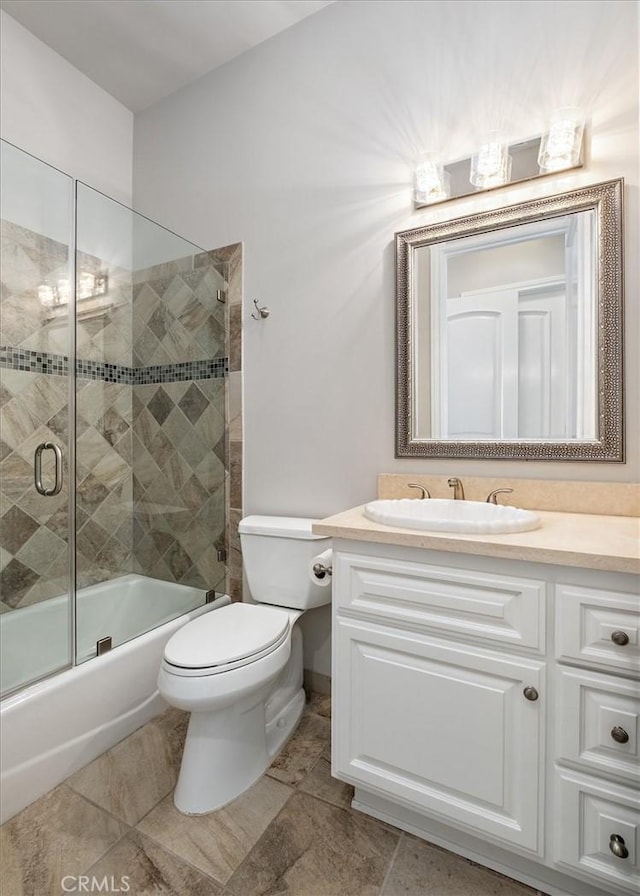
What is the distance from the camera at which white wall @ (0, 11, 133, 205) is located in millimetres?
1920

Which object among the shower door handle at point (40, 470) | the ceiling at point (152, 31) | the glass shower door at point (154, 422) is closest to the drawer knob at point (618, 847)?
the glass shower door at point (154, 422)

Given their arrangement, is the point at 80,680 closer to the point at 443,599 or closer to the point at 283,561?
the point at 283,561

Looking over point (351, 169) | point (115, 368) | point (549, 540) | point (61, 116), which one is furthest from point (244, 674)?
point (61, 116)

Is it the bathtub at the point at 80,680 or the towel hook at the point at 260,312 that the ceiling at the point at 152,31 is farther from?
the bathtub at the point at 80,680

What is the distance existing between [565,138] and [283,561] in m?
1.71

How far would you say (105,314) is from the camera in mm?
1915

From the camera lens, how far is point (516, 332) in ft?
5.01

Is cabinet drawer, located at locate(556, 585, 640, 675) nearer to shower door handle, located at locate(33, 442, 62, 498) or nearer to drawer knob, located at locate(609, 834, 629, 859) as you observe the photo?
drawer knob, located at locate(609, 834, 629, 859)

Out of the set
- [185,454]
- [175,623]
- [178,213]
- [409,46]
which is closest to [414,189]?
[409,46]

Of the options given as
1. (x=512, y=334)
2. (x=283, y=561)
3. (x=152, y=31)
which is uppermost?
(x=152, y=31)

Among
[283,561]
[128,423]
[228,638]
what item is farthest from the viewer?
[128,423]

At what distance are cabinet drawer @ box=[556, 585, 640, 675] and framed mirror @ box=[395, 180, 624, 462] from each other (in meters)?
0.60

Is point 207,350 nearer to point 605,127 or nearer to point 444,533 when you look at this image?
point 444,533

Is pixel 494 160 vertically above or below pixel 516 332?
above
